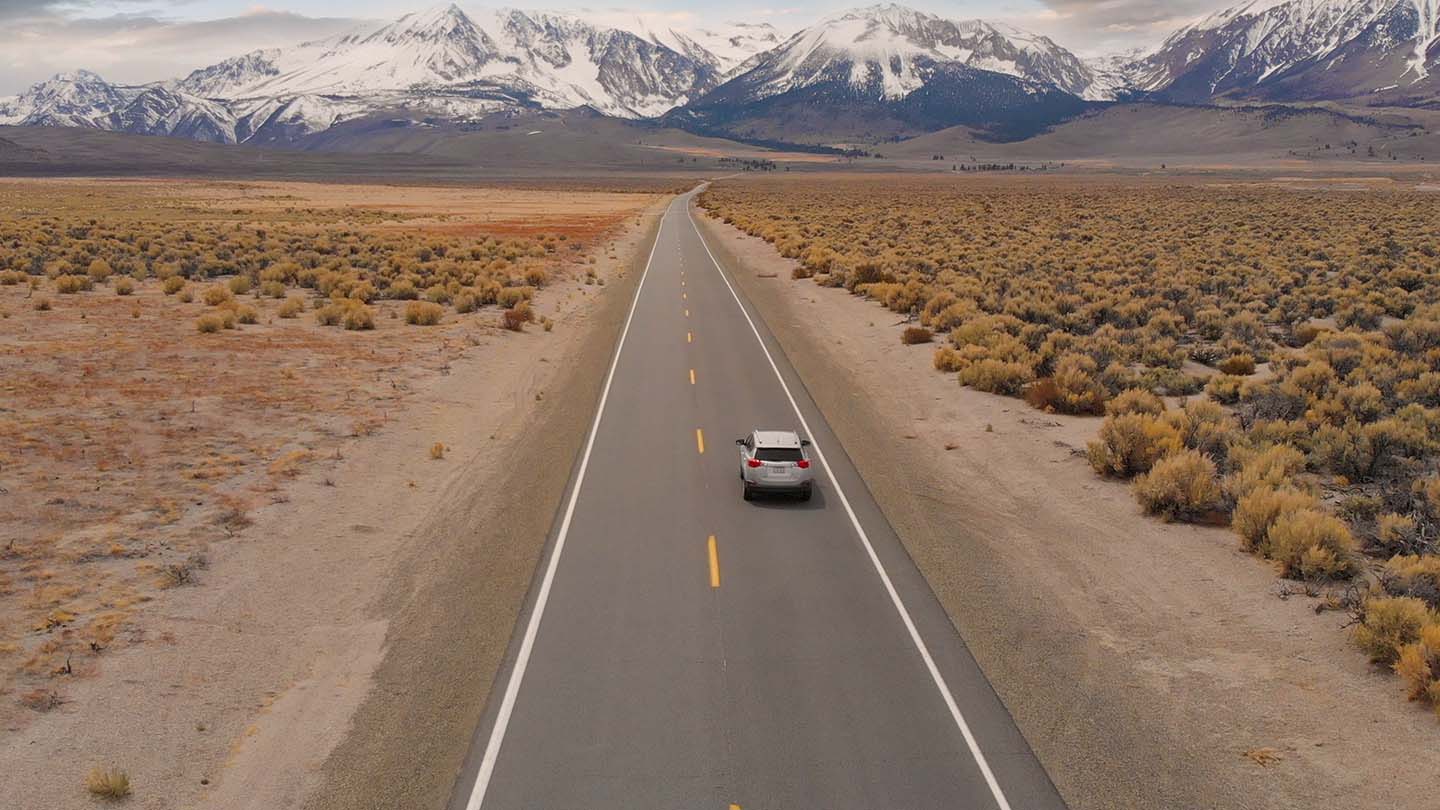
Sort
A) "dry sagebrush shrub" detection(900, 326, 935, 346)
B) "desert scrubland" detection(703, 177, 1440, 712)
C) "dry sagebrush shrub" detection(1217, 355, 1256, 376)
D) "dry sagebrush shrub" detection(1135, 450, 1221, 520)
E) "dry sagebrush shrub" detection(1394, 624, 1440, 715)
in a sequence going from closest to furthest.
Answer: "dry sagebrush shrub" detection(1394, 624, 1440, 715) < "desert scrubland" detection(703, 177, 1440, 712) < "dry sagebrush shrub" detection(1135, 450, 1221, 520) < "dry sagebrush shrub" detection(1217, 355, 1256, 376) < "dry sagebrush shrub" detection(900, 326, 935, 346)

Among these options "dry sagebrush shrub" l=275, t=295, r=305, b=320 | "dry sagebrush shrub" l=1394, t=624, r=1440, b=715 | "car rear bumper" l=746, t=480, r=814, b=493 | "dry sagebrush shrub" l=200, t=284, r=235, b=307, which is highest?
"dry sagebrush shrub" l=200, t=284, r=235, b=307

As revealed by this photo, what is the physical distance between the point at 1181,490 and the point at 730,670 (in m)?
10.7

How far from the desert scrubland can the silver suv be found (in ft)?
22.0

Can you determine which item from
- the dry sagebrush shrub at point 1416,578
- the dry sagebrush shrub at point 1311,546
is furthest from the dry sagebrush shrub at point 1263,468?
the dry sagebrush shrub at point 1416,578

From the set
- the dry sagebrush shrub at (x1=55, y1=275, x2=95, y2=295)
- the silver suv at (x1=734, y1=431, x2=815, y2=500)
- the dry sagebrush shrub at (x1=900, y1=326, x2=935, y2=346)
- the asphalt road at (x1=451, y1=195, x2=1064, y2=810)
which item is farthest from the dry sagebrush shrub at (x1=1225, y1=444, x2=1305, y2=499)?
the dry sagebrush shrub at (x1=55, y1=275, x2=95, y2=295)

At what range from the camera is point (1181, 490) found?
18.2 meters

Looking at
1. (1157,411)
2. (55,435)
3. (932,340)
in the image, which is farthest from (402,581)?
(932,340)

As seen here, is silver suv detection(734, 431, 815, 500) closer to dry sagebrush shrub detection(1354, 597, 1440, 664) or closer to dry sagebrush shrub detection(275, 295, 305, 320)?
dry sagebrush shrub detection(1354, 597, 1440, 664)

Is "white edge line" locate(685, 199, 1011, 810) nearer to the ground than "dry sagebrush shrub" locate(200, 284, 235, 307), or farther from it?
nearer to the ground

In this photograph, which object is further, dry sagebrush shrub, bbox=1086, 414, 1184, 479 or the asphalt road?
dry sagebrush shrub, bbox=1086, 414, 1184, 479

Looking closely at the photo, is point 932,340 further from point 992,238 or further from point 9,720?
point 992,238

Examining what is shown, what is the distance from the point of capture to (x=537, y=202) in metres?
139

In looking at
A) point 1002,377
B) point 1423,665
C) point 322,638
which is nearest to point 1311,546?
point 1423,665

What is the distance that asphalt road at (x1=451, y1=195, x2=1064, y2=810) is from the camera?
10125mm
